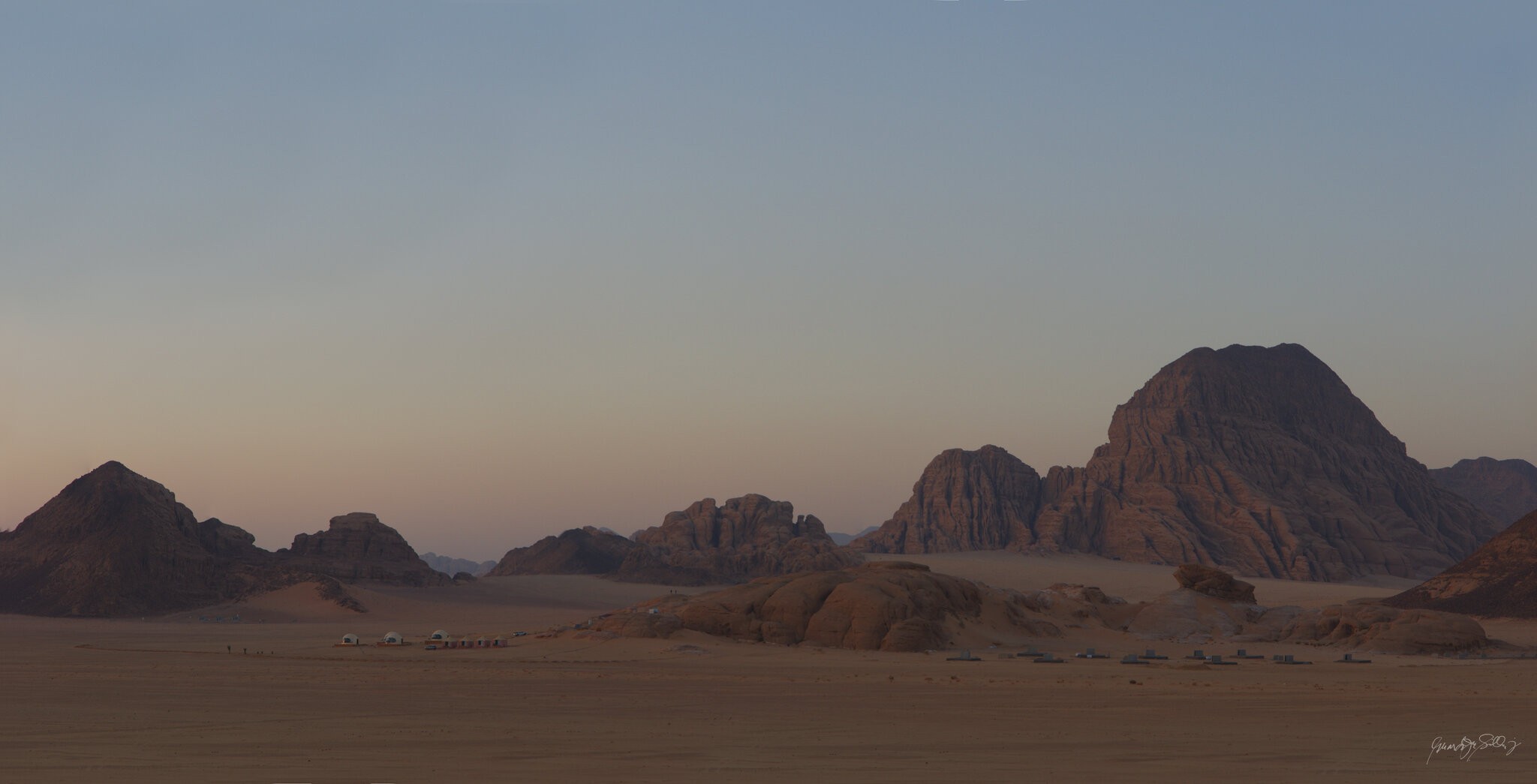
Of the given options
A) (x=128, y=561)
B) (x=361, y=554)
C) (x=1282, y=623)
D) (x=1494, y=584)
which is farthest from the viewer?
(x=361, y=554)

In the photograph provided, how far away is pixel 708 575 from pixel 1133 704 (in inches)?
3929

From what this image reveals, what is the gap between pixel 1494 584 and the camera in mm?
77562

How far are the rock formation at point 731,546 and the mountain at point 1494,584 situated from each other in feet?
155

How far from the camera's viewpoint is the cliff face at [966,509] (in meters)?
159

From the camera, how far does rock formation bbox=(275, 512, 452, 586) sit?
4643 inches

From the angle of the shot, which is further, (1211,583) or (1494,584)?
(1494,584)

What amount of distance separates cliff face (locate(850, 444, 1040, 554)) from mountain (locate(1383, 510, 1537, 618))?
72.4 m

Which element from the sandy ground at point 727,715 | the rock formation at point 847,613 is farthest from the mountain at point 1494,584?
the rock formation at point 847,613

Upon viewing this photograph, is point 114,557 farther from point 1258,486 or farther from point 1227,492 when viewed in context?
point 1258,486
